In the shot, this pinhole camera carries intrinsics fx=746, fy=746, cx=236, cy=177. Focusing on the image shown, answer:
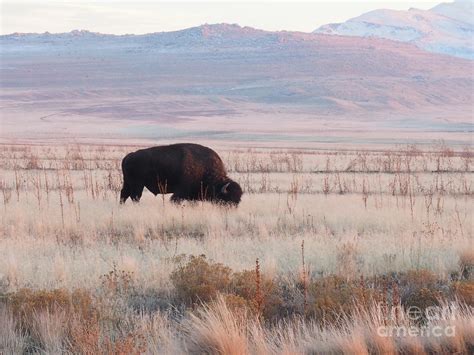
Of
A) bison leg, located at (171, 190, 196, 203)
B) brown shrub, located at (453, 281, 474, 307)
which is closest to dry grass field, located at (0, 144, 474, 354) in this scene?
brown shrub, located at (453, 281, 474, 307)

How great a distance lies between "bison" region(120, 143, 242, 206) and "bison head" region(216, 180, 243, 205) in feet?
0.37

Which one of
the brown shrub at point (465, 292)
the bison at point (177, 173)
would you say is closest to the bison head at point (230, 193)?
the bison at point (177, 173)

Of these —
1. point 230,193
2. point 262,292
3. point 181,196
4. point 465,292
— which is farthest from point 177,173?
point 465,292

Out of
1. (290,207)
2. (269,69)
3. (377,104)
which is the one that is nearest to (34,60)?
(269,69)

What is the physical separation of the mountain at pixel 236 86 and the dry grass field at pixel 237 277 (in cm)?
7182

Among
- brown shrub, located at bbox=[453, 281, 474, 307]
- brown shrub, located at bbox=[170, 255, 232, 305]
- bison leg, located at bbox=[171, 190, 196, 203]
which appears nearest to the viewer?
brown shrub, located at bbox=[453, 281, 474, 307]

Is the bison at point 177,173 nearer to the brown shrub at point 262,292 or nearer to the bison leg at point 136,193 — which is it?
the bison leg at point 136,193

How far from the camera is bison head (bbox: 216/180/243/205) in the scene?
1491 centimetres

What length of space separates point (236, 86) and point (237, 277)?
131 meters

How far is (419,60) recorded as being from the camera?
15888 centimetres

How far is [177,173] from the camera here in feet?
50.8

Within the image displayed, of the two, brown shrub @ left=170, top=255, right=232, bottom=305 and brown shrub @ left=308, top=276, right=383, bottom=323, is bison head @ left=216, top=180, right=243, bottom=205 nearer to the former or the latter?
brown shrub @ left=170, top=255, right=232, bottom=305

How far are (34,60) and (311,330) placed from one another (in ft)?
571

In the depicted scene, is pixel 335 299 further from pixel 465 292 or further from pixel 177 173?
pixel 177 173
